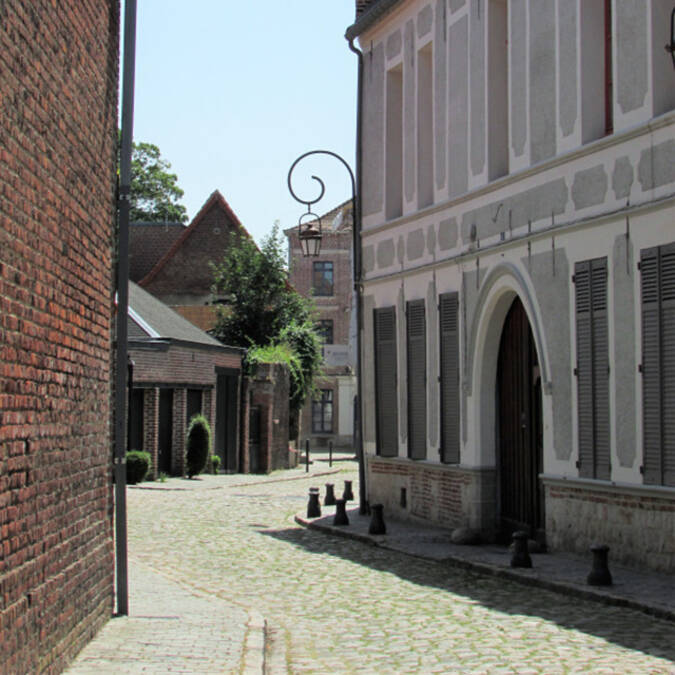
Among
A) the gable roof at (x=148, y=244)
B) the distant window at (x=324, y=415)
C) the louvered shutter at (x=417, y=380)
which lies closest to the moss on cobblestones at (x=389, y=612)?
the louvered shutter at (x=417, y=380)

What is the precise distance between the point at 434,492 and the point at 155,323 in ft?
54.0

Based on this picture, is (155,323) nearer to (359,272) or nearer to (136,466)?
(136,466)

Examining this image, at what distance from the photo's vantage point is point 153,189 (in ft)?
229

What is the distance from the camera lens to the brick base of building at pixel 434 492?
56.7 feet

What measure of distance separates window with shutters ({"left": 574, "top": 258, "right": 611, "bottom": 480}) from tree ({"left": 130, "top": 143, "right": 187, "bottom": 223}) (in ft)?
184

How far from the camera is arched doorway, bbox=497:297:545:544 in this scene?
16.2 meters

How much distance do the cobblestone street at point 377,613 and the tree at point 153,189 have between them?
52.4 m

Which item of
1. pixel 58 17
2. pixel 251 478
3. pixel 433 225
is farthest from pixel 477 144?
pixel 251 478

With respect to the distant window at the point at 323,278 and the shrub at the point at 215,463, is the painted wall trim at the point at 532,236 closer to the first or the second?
the shrub at the point at 215,463

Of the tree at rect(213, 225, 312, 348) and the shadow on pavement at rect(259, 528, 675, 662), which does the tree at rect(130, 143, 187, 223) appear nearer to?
the tree at rect(213, 225, 312, 348)

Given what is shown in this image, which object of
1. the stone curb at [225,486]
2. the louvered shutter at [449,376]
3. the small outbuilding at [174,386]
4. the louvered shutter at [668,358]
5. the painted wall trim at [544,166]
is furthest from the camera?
the small outbuilding at [174,386]

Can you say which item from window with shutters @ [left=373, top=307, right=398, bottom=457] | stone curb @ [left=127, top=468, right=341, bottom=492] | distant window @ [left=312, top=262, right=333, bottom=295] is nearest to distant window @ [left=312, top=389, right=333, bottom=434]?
distant window @ [left=312, top=262, right=333, bottom=295]

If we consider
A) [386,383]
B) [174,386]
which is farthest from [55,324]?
[174,386]

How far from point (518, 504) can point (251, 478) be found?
62.9 ft
